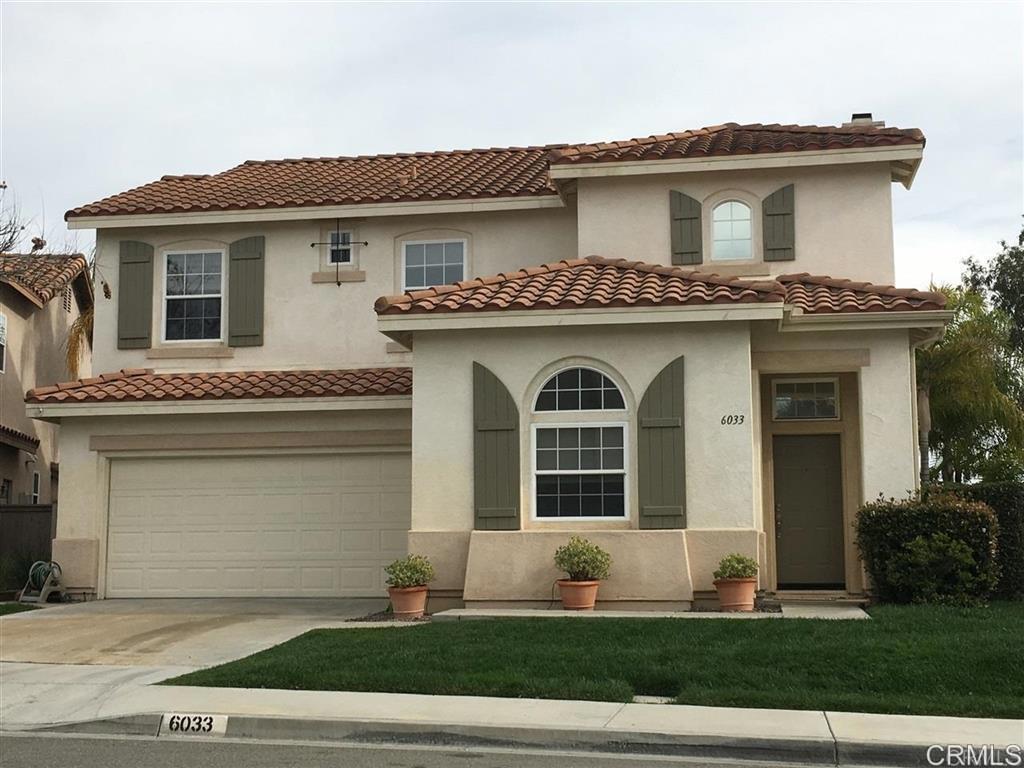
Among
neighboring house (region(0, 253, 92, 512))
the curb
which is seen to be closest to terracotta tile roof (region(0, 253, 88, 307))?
neighboring house (region(0, 253, 92, 512))

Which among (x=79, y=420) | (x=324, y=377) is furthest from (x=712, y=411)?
(x=79, y=420)

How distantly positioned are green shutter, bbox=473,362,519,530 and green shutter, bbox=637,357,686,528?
5.17ft

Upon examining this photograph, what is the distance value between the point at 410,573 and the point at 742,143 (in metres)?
8.33

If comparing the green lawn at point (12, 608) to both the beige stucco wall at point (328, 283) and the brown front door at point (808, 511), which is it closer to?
the beige stucco wall at point (328, 283)

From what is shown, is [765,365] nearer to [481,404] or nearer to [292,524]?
[481,404]

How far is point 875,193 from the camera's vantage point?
709 inches

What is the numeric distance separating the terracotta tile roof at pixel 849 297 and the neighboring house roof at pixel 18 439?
1593cm

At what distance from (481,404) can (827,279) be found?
5338mm

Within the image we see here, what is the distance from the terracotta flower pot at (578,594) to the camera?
47.4ft

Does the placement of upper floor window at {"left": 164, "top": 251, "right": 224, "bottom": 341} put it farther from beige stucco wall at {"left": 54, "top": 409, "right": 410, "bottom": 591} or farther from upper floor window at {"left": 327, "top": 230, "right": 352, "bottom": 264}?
beige stucco wall at {"left": 54, "top": 409, "right": 410, "bottom": 591}

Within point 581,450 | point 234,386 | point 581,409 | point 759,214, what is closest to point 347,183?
point 234,386

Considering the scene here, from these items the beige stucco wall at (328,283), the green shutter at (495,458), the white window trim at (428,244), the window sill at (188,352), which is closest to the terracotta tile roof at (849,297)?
the green shutter at (495,458)

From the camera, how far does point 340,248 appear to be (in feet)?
66.1

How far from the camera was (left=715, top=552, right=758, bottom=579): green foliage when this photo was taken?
14352mm
